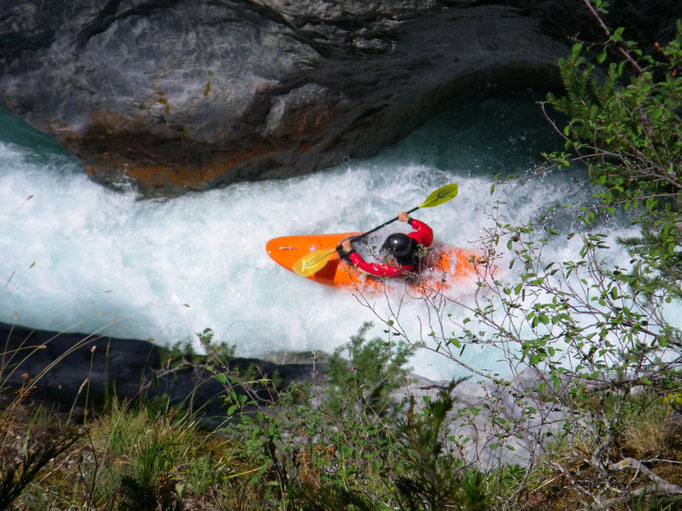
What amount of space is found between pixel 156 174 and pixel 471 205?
338 cm

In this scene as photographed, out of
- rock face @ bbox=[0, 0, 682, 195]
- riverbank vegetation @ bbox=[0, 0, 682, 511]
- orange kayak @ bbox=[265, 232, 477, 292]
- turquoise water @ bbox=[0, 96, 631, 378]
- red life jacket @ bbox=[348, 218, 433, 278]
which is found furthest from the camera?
turquoise water @ bbox=[0, 96, 631, 378]

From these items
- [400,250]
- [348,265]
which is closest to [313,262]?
[348,265]

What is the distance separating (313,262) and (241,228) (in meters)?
1.08

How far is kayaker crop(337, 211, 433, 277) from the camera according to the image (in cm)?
398

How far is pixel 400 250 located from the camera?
13.1 ft

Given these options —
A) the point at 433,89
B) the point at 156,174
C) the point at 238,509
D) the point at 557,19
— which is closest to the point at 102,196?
the point at 156,174

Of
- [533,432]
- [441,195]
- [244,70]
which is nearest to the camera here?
[533,432]

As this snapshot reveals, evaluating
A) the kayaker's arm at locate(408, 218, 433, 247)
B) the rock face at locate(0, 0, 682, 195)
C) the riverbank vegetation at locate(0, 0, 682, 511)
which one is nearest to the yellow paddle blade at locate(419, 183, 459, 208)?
the kayaker's arm at locate(408, 218, 433, 247)

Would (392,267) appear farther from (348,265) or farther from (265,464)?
(265,464)

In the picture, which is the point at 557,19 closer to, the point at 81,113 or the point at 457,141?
the point at 457,141

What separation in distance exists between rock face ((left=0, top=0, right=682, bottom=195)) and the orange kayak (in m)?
0.95

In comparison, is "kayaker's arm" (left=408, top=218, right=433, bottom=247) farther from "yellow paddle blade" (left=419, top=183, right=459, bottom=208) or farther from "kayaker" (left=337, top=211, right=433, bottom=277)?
"yellow paddle blade" (left=419, top=183, right=459, bottom=208)

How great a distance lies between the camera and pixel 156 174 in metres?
4.98

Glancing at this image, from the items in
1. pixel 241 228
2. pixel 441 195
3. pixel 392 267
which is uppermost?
pixel 441 195
